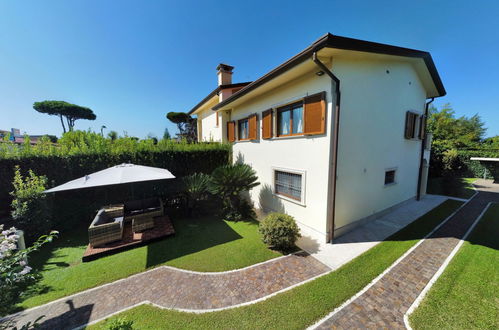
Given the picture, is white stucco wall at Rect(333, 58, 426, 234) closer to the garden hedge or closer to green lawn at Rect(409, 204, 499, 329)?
green lawn at Rect(409, 204, 499, 329)

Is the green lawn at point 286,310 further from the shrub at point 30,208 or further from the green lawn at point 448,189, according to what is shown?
the green lawn at point 448,189

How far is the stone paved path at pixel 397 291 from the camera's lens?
3.19m

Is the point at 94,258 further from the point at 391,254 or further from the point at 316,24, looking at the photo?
the point at 316,24

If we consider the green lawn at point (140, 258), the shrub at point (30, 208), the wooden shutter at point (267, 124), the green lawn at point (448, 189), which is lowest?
the green lawn at point (140, 258)

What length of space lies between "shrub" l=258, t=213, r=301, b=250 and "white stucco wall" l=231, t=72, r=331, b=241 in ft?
3.84

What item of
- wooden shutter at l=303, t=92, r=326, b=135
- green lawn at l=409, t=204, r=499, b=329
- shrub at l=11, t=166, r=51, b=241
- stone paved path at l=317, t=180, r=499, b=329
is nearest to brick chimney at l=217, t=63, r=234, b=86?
wooden shutter at l=303, t=92, r=326, b=135

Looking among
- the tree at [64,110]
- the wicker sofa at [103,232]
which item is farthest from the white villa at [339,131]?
the tree at [64,110]

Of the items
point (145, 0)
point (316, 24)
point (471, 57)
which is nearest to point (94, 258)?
point (145, 0)

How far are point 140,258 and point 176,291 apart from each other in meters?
2.19

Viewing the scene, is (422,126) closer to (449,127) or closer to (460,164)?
(460,164)

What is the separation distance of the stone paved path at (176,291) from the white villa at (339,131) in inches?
87.9

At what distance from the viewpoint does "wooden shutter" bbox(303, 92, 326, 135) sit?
566 centimetres

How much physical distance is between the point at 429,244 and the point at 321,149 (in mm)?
4647

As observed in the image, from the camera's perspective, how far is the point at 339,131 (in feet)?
18.8
